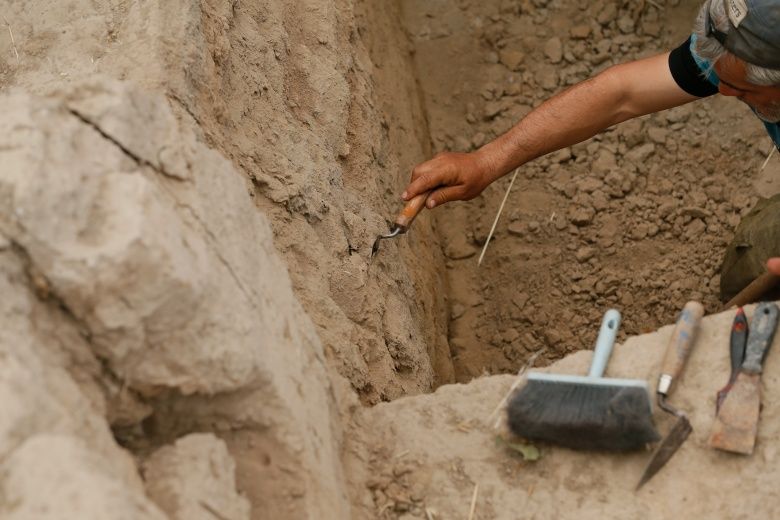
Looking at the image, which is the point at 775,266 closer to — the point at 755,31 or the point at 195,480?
the point at 755,31

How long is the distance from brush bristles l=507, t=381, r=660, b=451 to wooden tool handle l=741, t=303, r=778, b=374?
0.85 ft

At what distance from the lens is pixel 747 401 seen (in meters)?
1.80

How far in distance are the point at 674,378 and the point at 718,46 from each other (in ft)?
3.36

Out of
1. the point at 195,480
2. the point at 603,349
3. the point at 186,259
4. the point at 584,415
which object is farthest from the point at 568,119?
the point at 195,480

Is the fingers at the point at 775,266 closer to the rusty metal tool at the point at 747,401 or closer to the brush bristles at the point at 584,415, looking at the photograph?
the rusty metal tool at the point at 747,401

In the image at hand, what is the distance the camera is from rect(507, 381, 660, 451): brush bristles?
1.76 metres

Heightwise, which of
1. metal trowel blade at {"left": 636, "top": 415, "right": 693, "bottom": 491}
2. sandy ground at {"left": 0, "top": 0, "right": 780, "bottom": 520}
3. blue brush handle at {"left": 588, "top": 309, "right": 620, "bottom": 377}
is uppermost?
sandy ground at {"left": 0, "top": 0, "right": 780, "bottom": 520}

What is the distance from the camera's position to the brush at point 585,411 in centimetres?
176

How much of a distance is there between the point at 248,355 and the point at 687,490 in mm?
954

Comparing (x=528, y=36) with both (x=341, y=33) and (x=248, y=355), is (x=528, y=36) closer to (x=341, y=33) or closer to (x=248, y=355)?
(x=341, y=33)

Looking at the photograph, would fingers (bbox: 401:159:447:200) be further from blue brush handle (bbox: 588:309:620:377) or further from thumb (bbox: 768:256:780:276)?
thumb (bbox: 768:256:780:276)

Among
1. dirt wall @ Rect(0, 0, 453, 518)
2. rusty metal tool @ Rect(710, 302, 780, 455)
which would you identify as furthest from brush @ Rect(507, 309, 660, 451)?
dirt wall @ Rect(0, 0, 453, 518)

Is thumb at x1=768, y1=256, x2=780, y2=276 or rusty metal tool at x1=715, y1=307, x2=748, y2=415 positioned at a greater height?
thumb at x1=768, y1=256, x2=780, y2=276

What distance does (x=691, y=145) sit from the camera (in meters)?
3.83
